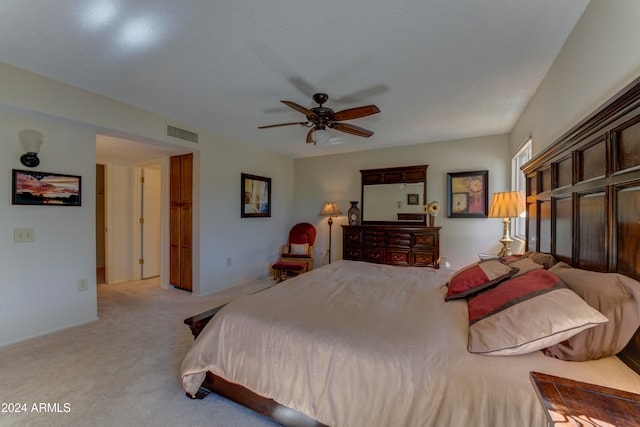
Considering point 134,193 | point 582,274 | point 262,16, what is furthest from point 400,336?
point 134,193

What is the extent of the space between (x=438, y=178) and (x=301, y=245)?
2755 millimetres

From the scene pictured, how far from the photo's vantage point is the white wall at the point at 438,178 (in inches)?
165

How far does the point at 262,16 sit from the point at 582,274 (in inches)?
91.2

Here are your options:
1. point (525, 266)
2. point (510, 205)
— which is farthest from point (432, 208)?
point (525, 266)

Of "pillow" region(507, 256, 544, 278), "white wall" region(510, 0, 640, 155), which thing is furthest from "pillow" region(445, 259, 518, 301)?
"white wall" region(510, 0, 640, 155)

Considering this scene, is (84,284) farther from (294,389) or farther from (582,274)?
(582,274)

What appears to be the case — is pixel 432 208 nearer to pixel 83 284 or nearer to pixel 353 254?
pixel 353 254

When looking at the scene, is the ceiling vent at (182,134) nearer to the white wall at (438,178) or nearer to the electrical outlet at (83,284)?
the electrical outlet at (83,284)

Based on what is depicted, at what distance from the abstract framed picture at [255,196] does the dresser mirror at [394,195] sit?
1.84 metres

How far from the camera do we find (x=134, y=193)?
4949mm

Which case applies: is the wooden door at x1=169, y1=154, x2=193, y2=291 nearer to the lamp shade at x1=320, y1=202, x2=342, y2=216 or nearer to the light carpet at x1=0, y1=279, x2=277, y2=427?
the light carpet at x1=0, y1=279, x2=277, y2=427

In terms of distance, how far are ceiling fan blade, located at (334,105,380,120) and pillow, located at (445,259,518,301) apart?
1.47 meters

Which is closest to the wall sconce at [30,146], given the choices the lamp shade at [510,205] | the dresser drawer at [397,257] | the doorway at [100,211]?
the doorway at [100,211]

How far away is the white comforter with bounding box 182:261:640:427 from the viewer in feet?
3.41
